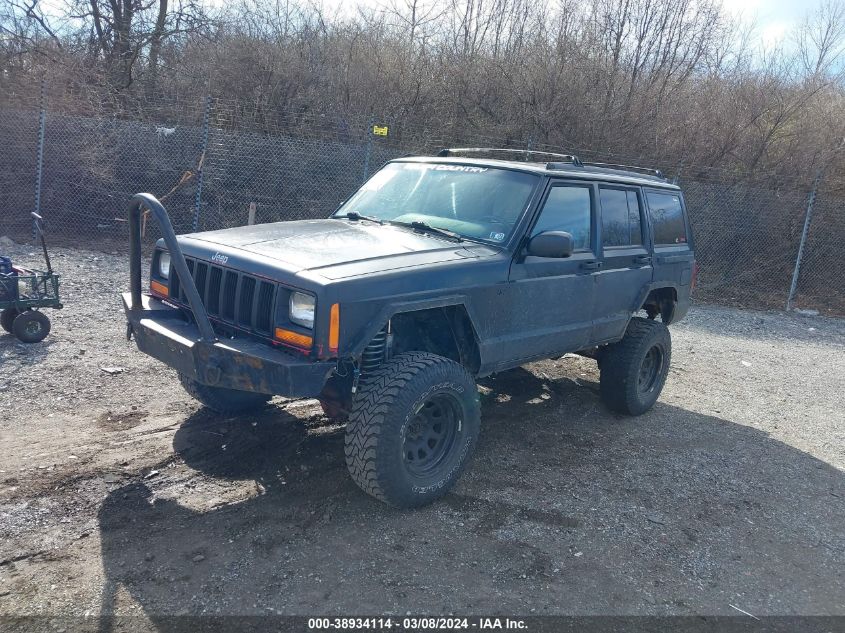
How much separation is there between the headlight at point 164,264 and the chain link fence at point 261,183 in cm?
618

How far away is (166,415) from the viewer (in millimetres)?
5023

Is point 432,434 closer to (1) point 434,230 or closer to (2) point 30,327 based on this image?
(1) point 434,230

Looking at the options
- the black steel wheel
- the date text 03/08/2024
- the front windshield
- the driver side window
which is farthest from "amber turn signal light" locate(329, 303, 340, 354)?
the driver side window

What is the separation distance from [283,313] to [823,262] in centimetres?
1291

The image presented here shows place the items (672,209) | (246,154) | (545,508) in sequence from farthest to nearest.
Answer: (246,154), (672,209), (545,508)

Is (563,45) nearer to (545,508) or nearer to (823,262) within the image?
(823,262)

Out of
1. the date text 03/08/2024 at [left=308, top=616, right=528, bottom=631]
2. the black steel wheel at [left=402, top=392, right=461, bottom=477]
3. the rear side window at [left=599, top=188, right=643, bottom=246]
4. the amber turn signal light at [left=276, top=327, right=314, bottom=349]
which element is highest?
the rear side window at [left=599, top=188, right=643, bottom=246]

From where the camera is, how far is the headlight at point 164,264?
4316mm

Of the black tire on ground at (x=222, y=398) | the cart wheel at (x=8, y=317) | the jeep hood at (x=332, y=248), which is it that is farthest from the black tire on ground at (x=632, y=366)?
the cart wheel at (x=8, y=317)

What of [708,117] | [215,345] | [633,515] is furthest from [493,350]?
[708,117]

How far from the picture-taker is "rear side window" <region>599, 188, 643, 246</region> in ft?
17.1

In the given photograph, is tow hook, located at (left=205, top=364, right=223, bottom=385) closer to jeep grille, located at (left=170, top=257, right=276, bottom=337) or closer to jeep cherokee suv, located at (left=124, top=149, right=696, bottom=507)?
jeep cherokee suv, located at (left=124, top=149, right=696, bottom=507)

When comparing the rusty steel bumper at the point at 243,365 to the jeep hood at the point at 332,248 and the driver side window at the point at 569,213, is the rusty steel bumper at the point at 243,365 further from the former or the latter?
the driver side window at the point at 569,213

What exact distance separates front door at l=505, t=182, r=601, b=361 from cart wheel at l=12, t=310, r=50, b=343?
430 cm
